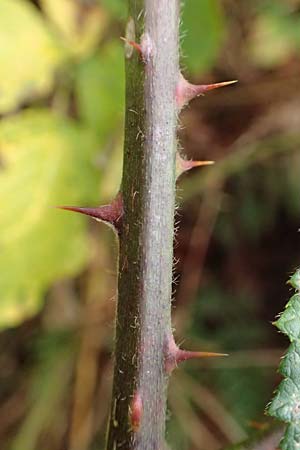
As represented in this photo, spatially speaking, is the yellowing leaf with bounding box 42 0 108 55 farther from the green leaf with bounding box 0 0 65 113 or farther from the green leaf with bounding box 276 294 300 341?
the green leaf with bounding box 276 294 300 341

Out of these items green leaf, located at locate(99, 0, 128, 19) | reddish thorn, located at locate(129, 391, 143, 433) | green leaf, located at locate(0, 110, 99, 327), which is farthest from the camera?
green leaf, located at locate(99, 0, 128, 19)

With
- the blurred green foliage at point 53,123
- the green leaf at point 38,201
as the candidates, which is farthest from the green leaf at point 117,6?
the green leaf at point 38,201

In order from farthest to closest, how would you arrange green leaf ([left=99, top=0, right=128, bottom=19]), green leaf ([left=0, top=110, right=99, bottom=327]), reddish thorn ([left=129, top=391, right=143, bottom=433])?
green leaf ([left=99, top=0, right=128, bottom=19]), green leaf ([left=0, top=110, right=99, bottom=327]), reddish thorn ([left=129, top=391, right=143, bottom=433])

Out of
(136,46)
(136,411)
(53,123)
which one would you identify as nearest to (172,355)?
(136,411)

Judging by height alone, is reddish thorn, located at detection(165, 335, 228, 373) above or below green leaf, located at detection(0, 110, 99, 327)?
below

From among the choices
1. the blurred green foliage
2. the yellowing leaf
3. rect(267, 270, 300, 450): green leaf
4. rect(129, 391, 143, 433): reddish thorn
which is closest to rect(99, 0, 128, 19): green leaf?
the blurred green foliage

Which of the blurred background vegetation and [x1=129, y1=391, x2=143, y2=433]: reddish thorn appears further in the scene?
the blurred background vegetation

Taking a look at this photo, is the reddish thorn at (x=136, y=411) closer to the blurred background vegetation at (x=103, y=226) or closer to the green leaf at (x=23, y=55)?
the blurred background vegetation at (x=103, y=226)
